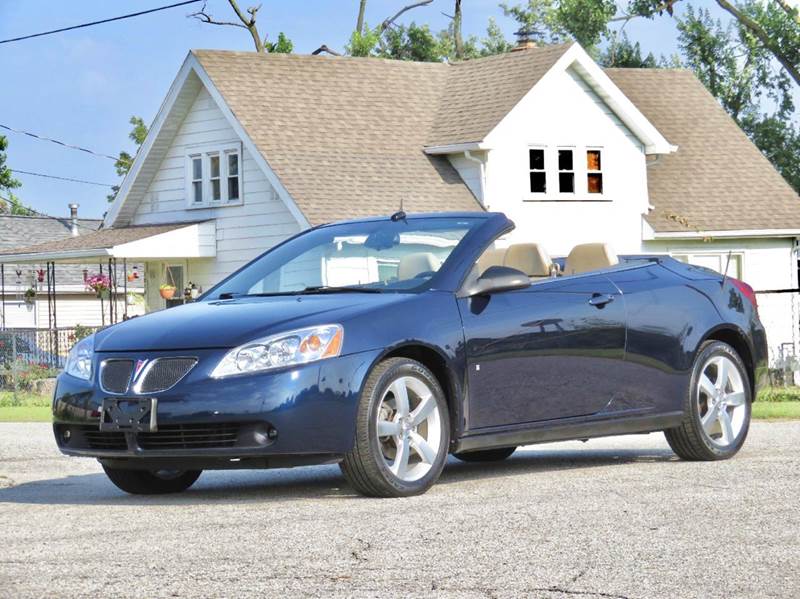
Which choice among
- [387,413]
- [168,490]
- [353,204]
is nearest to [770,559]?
[387,413]

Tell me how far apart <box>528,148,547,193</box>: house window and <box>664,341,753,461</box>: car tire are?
2526cm

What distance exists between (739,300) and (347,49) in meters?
43.0

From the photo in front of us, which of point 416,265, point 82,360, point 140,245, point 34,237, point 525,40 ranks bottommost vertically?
point 82,360

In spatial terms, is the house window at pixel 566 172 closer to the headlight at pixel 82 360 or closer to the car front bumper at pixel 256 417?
the headlight at pixel 82 360

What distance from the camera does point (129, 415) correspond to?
8266mm

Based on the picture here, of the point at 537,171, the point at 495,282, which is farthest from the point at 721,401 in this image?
the point at 537,171

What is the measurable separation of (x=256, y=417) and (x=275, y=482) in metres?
1.83

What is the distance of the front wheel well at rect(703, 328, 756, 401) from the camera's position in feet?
34.8

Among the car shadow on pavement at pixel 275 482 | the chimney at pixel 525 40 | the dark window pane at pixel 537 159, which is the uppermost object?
the chimney at pixel 525 40

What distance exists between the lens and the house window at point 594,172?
36500 millimetres

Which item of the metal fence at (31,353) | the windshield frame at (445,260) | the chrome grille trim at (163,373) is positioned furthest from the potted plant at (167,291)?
the chrome grille trim at (163,373)

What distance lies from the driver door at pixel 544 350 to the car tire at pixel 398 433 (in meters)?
0.32

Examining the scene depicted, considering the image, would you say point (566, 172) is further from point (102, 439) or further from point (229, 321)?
point (102, 439)

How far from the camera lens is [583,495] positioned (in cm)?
839
